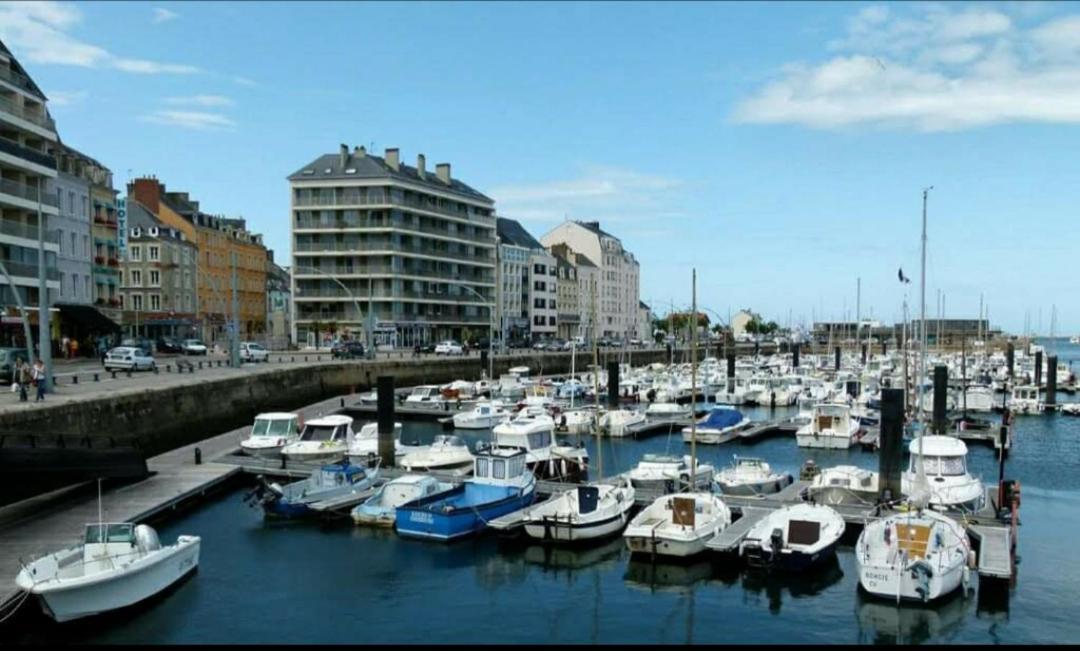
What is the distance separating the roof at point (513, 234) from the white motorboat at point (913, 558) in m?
114

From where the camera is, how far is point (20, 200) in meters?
57.4

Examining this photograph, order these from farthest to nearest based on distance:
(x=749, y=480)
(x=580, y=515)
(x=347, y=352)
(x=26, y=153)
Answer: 1. (x=347, y=352)
2. (x=26, y=153)
3. (x=749, y=480)
4. (x=580, y=515)

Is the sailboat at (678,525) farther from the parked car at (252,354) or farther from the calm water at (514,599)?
the parked car at (252,354)

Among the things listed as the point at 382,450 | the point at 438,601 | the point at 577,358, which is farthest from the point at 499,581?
the point at 577,358

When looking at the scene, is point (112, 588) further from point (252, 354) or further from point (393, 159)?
point (393, 159)

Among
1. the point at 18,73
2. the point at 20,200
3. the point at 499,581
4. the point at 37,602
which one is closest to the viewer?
the point at 37,602

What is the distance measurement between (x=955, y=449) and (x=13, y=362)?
42.3m

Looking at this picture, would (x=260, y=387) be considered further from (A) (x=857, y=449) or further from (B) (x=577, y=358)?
(B) (x=577, y=358)

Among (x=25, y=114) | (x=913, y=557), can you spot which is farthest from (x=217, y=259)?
(x=913, y=557)

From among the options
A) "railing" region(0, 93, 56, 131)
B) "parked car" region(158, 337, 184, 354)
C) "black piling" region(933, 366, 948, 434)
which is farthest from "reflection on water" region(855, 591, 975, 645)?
"parked car" region(158, 337, 184, 354)

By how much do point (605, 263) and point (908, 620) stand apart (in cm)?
14561

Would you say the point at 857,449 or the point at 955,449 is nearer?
the point at 955,449

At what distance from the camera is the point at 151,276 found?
95.2 meters

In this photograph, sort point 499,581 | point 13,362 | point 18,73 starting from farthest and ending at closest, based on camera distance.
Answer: point 18,73
point 13,362
point 499,581
